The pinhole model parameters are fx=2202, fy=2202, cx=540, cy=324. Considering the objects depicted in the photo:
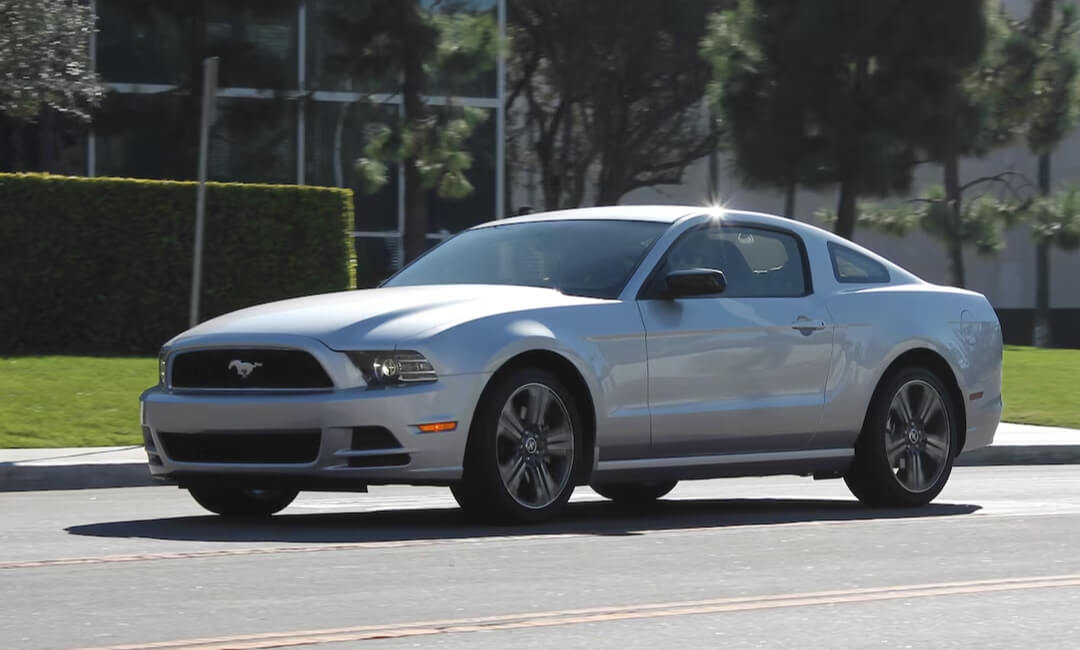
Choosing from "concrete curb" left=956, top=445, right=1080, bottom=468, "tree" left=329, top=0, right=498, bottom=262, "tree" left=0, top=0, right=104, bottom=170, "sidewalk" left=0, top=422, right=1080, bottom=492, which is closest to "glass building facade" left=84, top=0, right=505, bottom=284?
"tree" left=329, top=0, right=498, bottom=262

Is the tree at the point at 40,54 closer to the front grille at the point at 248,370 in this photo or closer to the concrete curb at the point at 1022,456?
the concrete curb at the point at 1022,456

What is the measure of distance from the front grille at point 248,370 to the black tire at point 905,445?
3309mm

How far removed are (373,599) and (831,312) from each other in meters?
4.56

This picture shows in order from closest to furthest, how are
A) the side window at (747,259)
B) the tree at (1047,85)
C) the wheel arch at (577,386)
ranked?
the wheel arch at (577,386), the side window at (747,259), the tree at (1047,85)

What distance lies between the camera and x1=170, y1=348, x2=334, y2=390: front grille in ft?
31.1

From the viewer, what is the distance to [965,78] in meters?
32.3

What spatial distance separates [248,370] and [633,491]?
2984 mm

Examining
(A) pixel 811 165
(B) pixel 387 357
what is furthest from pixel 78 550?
(A) pixel 811 165

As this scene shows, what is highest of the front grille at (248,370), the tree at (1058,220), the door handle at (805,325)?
the tree at (1058,220)

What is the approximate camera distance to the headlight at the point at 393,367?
30.9ft

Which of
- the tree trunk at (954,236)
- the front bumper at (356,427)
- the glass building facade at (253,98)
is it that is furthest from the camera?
the tree trunk at (954,236)

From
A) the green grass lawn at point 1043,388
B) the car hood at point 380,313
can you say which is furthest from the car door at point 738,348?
the green grass lawn at point 1043,388

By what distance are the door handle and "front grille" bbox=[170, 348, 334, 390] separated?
8.92ft

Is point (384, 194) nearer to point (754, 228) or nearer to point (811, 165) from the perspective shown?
point (811, 165)
